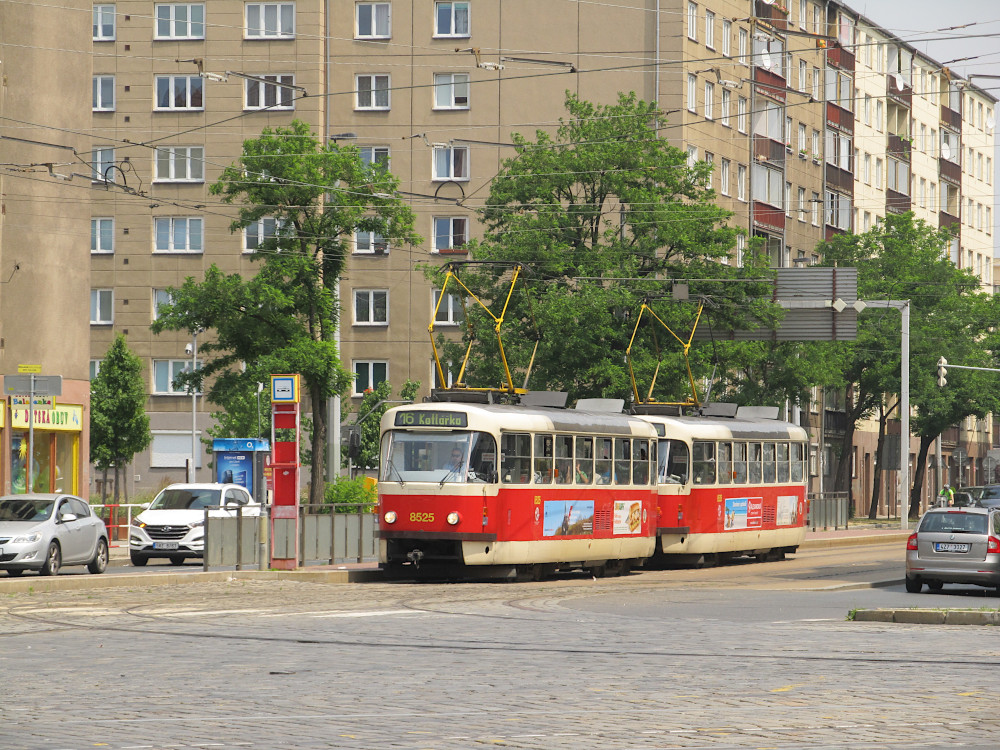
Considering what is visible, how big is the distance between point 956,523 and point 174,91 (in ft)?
157

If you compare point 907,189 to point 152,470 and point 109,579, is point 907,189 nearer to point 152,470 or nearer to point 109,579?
point 152,470

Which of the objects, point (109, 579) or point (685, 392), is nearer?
point (109, 579)

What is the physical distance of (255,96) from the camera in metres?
67.9

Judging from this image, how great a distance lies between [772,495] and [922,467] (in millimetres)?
42326

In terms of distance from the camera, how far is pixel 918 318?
7094 centimetres

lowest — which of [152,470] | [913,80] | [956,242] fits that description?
[152,470]

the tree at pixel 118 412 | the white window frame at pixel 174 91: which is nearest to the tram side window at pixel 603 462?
the tree at pixel 118 412

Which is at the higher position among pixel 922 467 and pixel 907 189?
pixel 907 189

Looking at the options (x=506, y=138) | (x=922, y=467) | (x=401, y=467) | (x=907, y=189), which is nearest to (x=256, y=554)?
(x=401, y=467)

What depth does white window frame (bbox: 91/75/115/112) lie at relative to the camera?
6875cm

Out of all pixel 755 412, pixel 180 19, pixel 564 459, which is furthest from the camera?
pixel 180 19

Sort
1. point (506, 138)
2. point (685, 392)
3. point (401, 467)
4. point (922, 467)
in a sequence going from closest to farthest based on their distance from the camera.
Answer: point (401, 467)
point (685, 392)
point (506, 138)
point (922, 467)

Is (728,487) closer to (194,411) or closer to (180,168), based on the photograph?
(194,411)

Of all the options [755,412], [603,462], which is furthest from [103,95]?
[603,462]
